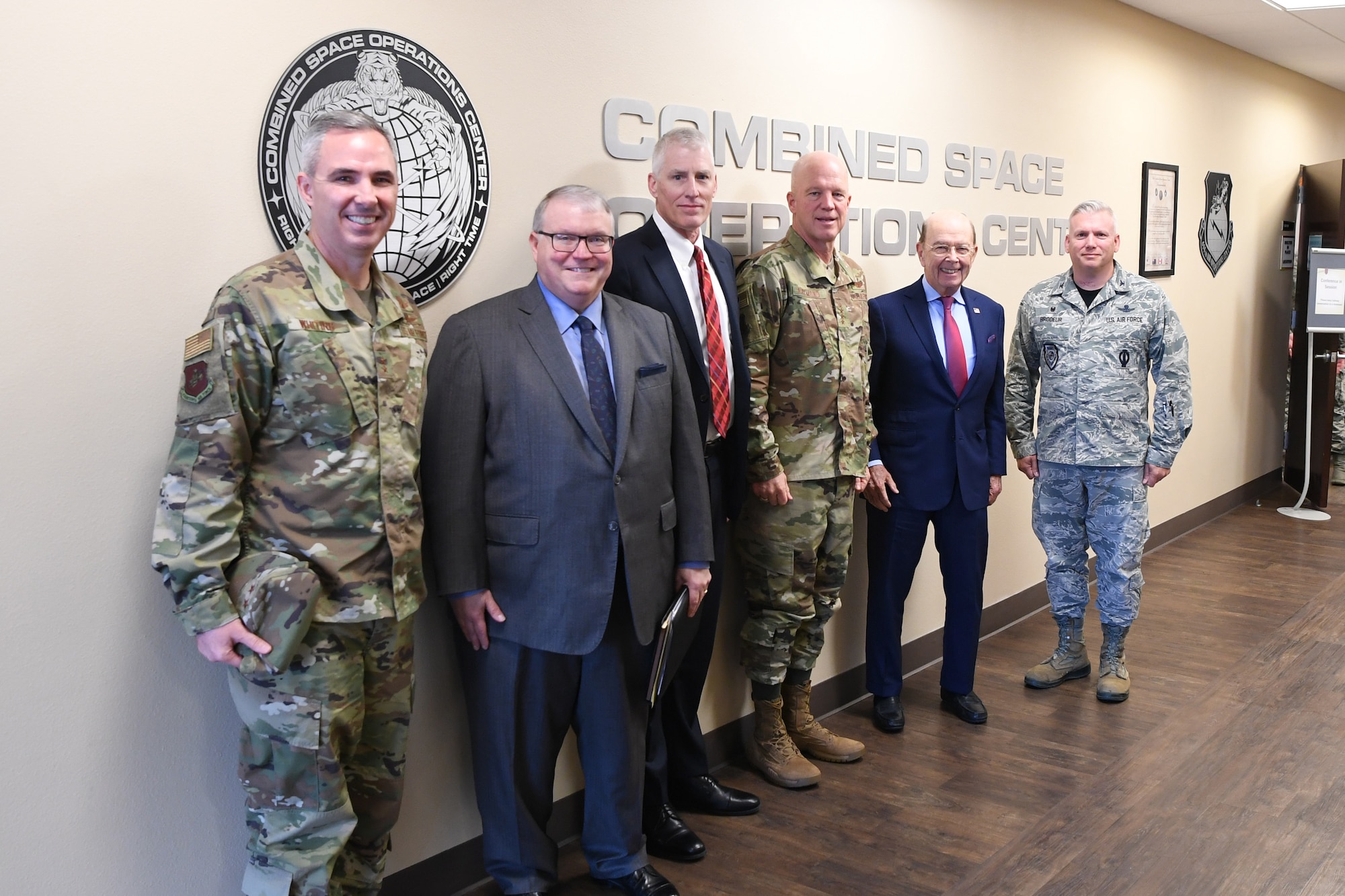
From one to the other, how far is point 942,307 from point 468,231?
5.87ft

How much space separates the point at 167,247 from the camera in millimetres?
2174

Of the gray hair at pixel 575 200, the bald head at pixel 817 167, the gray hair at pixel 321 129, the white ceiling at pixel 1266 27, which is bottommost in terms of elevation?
the gray hair at pixel 575 200

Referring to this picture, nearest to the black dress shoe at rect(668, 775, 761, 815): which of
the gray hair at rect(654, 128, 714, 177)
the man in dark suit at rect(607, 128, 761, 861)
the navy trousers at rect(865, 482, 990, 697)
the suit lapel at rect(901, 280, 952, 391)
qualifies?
the man in dark suit at rect(607, 128, 761, 861)

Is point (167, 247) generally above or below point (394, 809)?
above

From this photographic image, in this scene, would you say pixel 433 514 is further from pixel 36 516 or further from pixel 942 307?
pixel 942 307

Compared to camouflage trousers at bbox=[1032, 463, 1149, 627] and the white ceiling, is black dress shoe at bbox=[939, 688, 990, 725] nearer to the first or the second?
camouflage trousers at bbox=[1032, 463, 1149, 627]

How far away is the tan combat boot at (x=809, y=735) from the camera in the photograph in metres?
3.58

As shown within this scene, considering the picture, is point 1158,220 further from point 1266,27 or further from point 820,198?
point 820,198

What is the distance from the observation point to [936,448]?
3.77 meters

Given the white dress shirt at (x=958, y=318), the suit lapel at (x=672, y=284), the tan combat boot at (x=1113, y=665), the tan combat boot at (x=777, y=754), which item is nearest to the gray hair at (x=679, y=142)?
the suit lapel at (x=672, y=284)

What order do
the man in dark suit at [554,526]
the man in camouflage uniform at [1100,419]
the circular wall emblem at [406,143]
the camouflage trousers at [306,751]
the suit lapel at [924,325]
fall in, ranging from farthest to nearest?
the man in camouflage uniform at [1100,419], the suit lapel at [924,325], the man in dark suit at [554,526], the circular wall emblem at [406,143], the camouflage trousers at [306,751]

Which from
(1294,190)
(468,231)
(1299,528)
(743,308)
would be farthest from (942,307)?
(1294,190)

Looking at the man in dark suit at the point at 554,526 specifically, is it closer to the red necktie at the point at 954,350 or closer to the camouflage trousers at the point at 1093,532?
the red necktie at the point at 954,350

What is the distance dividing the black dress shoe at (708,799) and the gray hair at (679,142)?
1.74 meters
